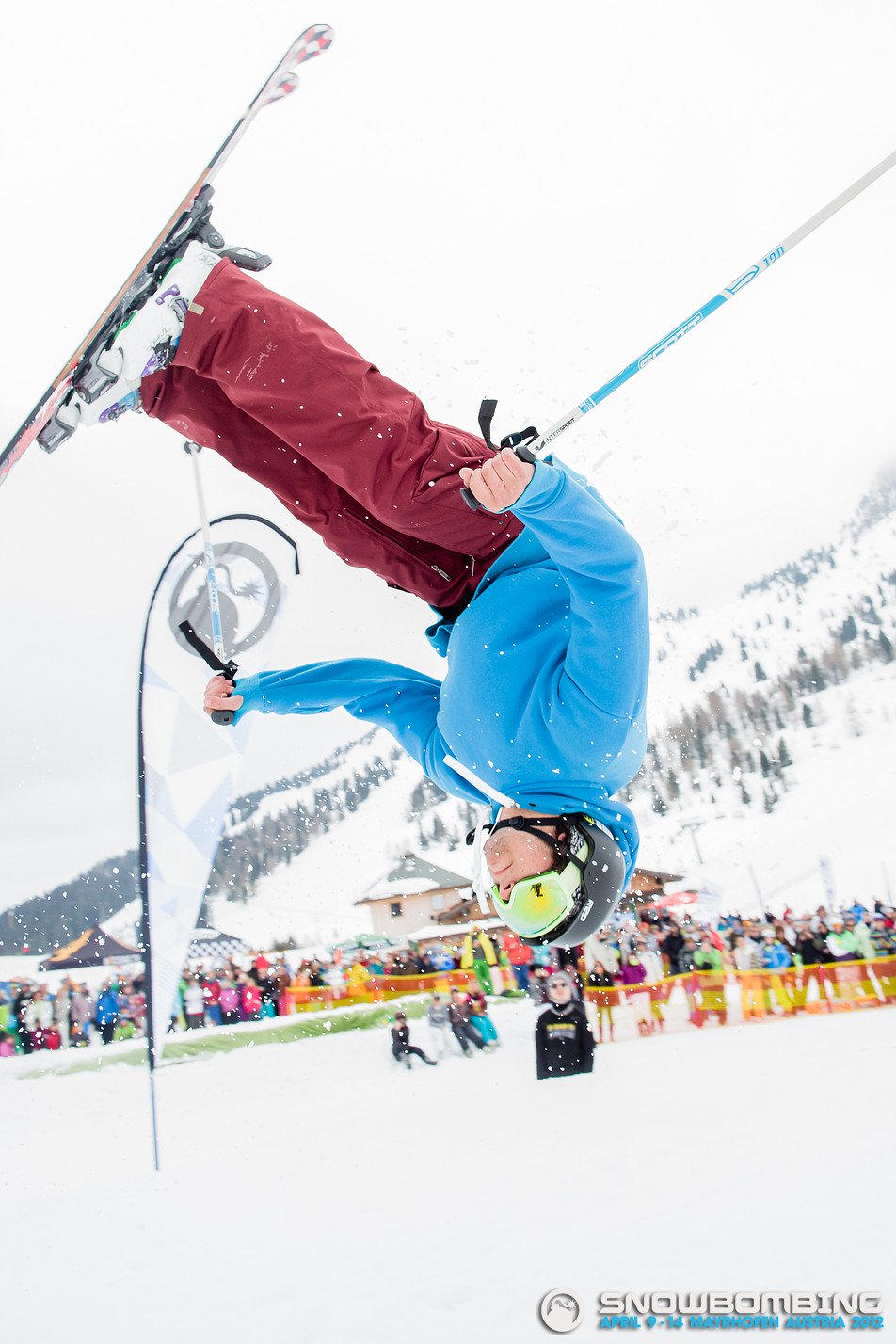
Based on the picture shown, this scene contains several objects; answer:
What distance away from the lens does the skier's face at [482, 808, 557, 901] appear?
2.18 metres

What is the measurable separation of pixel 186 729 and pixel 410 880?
52.8ft

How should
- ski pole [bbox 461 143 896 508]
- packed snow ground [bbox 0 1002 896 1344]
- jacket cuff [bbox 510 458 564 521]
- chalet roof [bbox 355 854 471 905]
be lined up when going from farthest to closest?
chalet roof [bbox 355 854 471 905] → packed snow ground [bbox 0 1002 896 1344] → ski pole [bbox 461 143 896 508] → jacket cuff [bbox 510 458 564 521]

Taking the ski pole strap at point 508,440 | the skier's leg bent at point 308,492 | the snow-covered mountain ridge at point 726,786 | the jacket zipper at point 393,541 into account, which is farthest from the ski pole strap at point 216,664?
the snow-covered mountain ridge at point 726,786

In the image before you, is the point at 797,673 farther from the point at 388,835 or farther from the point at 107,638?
the point at 107,638

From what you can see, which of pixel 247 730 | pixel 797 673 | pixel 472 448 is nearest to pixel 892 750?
pixel 797 673

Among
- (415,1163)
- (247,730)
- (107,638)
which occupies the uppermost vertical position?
(107,638)

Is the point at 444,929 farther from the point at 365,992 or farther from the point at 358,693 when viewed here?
the point at 358,693

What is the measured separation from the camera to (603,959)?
378 inches

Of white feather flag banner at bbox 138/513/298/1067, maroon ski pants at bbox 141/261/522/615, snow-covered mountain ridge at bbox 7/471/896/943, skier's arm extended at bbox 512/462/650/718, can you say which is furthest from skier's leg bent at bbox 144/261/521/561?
snow-covered mountain ridge at bbox 7/471/896/943

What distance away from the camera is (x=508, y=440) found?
5.47 feet

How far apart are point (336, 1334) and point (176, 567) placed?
4119 millimetres

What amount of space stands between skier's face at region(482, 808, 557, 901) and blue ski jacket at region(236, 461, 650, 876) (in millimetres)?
115

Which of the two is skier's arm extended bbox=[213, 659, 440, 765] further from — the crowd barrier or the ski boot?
the crowd barrier

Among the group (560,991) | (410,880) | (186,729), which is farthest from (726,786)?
(186,729)
